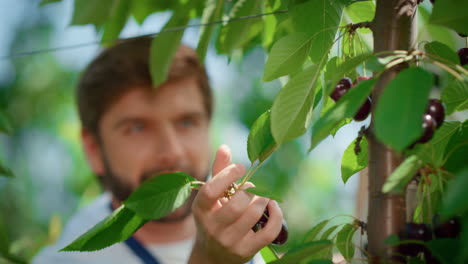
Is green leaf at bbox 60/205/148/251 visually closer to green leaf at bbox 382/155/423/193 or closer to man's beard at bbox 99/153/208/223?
green leaf at bbox 382/155/423/193

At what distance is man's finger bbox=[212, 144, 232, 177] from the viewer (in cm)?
85

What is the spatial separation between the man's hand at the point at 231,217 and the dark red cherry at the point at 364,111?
0.19 m

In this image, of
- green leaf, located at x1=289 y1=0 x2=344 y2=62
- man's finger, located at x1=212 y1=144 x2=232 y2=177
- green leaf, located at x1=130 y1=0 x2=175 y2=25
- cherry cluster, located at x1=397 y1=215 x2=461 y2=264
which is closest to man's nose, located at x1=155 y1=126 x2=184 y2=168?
green leaf, located at x1=130 y1=0 x2=175 y2=25

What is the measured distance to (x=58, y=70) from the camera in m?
6.99

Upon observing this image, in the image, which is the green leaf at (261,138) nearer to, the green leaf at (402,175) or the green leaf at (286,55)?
the green leaf at (286,55)

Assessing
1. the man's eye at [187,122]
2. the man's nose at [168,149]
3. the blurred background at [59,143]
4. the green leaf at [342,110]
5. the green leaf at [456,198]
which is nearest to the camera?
the green leaf at [456,198]

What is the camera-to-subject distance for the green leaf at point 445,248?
463mm

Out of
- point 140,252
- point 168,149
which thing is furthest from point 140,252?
point 168,149

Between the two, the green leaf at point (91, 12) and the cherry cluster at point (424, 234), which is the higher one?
the green leaf at point (91, 12)

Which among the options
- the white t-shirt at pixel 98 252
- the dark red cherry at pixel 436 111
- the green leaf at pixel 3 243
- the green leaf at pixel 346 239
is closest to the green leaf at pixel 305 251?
the green leaf at pixel 346 239

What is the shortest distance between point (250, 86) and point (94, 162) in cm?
416

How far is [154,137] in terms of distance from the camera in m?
2.14

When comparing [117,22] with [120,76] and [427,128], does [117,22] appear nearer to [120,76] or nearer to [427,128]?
[427,128]

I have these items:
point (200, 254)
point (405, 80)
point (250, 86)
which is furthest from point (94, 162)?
point (250, 86)
